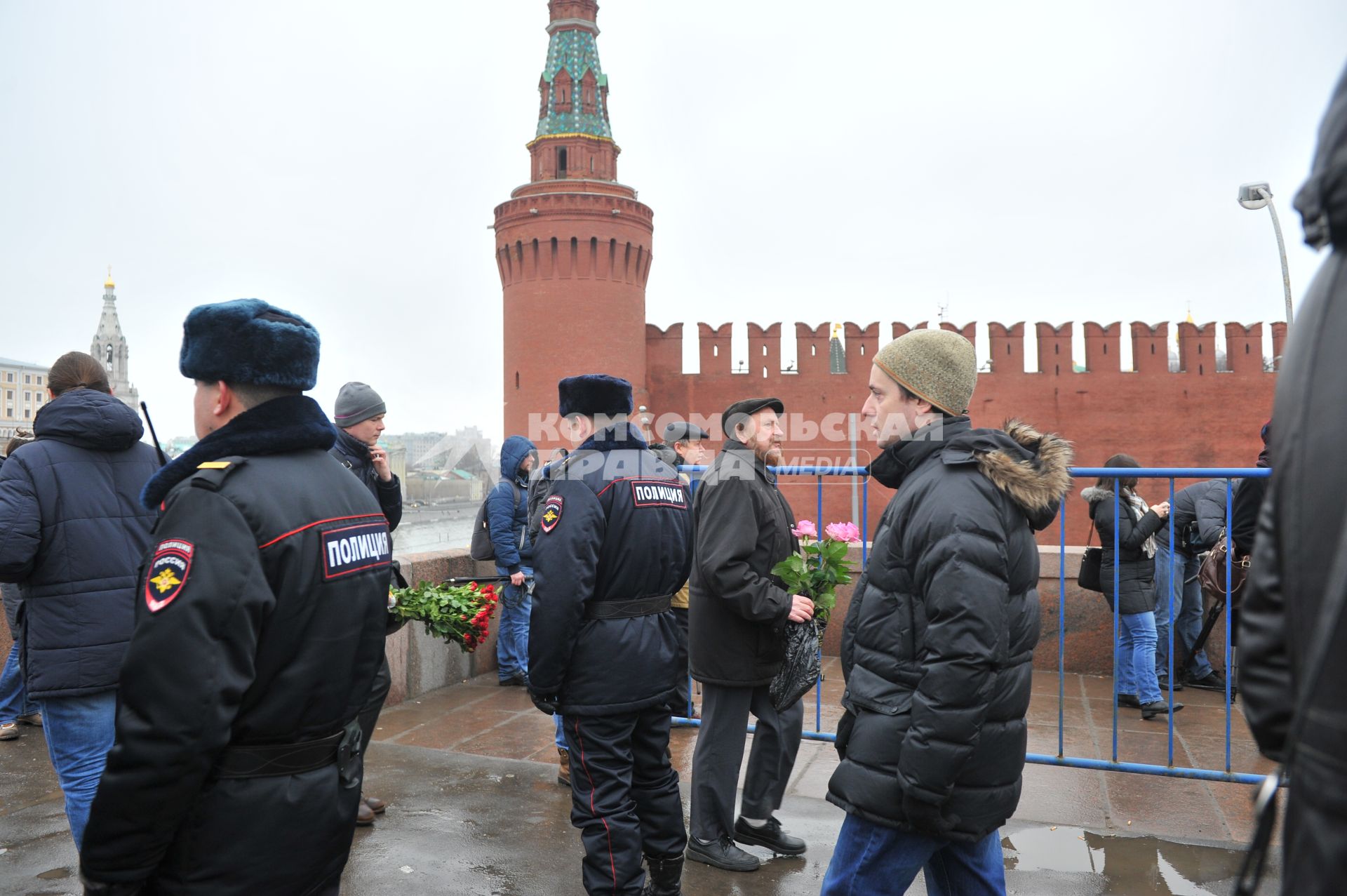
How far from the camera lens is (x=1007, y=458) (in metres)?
2.31

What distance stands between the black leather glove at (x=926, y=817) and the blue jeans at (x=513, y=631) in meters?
4.91

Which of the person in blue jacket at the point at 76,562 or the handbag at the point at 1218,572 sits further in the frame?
the handbag at the point at 1218,572

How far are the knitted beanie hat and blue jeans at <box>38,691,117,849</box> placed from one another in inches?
105

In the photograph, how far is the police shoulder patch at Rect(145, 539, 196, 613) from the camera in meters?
1.75

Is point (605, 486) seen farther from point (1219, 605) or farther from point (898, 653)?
point (1219, 605)

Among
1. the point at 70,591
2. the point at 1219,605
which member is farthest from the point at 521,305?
the point at 70,591

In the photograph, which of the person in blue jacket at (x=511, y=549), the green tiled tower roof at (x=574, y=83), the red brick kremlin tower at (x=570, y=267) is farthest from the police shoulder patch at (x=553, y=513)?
the green tiled tower roof at (x=574, y=83)

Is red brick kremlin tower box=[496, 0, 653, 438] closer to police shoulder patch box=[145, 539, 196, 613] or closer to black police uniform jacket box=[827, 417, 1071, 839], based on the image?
black police uniform jacket box=[827, 417, 1071, 839]

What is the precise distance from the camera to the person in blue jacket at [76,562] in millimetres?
3035

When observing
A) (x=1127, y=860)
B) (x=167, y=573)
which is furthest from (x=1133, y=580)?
(x=167, y=573)

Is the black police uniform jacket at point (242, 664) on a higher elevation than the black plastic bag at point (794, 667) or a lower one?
higher

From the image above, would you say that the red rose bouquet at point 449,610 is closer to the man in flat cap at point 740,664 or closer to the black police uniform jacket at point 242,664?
the man in flat cap at point 740,664

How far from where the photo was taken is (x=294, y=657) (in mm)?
1916

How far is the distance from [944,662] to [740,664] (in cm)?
171
